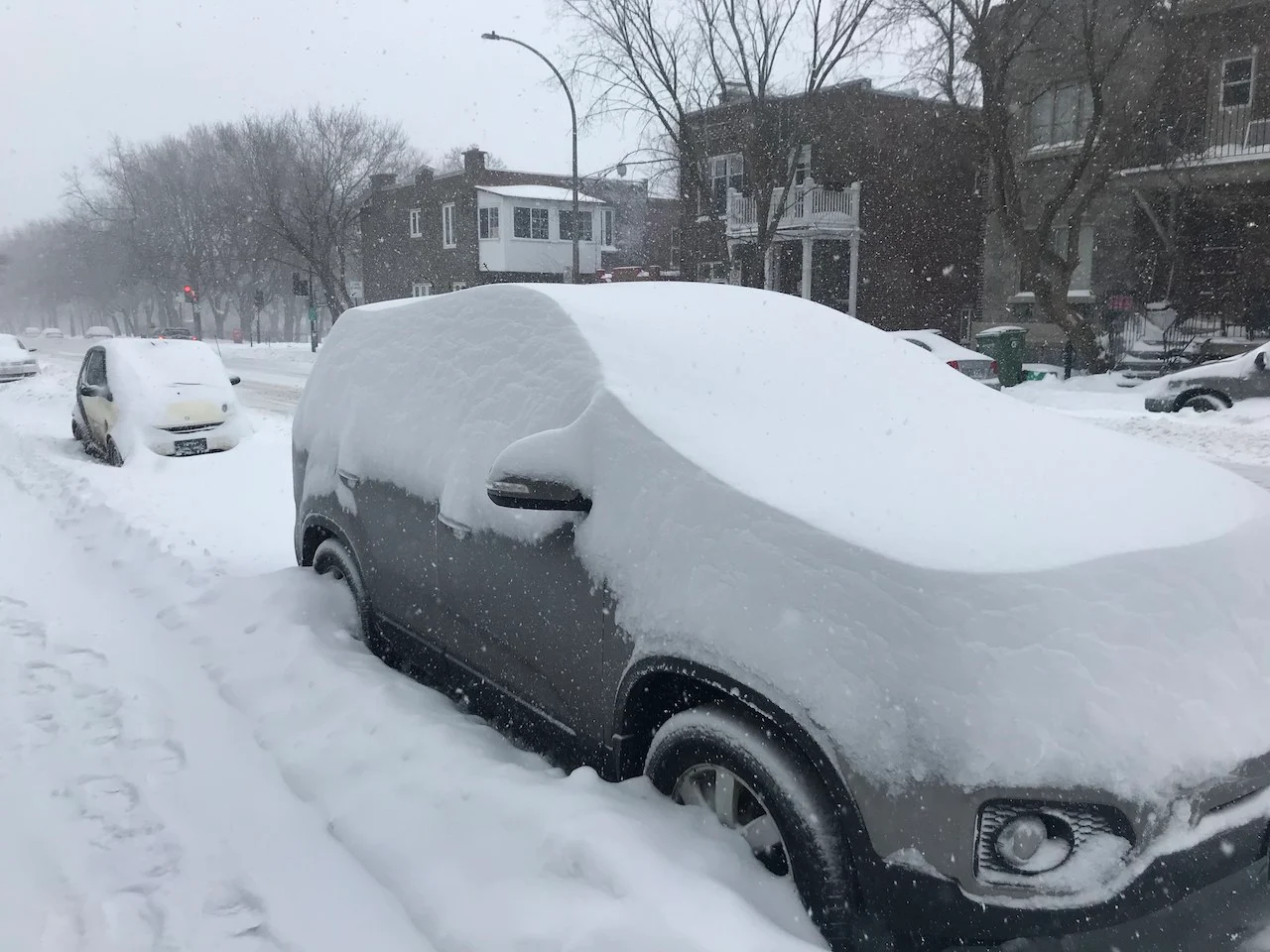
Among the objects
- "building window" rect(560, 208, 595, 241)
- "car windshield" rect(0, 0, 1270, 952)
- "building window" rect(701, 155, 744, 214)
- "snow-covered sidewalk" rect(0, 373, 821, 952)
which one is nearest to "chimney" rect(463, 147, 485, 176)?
"building window" rect(560, 208, 595, 241)

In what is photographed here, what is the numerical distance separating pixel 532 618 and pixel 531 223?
38544 mm

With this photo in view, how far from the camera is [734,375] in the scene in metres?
3.09

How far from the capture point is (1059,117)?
24344mm

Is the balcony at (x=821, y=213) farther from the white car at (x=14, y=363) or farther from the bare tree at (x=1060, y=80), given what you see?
the white car at (x=14, y=363)

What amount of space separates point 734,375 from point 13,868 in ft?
9.20

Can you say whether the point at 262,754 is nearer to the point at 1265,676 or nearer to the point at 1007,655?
the point at 1007,655

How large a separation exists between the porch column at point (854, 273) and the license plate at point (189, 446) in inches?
901

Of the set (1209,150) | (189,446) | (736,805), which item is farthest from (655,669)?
(1209,150)

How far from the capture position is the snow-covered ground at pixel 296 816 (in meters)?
2.29

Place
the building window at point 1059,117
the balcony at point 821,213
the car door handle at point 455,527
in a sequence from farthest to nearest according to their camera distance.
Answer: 1. the balcony at point 821,213
2. the building window at point 1059,117
3. the car door handle at point 455,527

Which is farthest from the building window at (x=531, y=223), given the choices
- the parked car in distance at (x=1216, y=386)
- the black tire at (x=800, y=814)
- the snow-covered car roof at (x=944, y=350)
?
the black tire at (x=800, y=814)

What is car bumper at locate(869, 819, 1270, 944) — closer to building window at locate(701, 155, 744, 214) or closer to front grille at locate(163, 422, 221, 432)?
front grille at locate(163, 422, 221, 432)

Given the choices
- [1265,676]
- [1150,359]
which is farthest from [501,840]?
[1150,359]

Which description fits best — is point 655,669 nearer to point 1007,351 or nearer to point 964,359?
point 964,359
